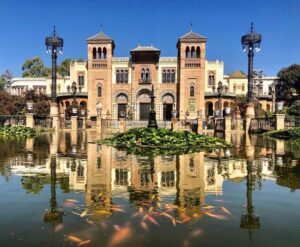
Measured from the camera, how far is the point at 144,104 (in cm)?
5178

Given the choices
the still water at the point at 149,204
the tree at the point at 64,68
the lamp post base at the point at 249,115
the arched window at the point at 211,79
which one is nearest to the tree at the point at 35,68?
the tree at the point at 64,68

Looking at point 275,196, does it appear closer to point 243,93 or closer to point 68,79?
point 243,93

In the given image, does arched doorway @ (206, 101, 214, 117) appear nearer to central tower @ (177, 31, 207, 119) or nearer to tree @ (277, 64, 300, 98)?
central tower @ (177, 31, 207, 119)

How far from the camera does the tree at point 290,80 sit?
64194mm

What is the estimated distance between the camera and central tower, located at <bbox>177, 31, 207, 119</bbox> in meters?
49.1

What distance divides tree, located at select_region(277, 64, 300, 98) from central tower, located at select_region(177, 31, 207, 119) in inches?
1004

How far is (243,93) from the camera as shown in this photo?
6038cm

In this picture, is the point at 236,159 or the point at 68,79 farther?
the point at 68,79

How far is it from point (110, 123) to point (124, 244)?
34429 mm

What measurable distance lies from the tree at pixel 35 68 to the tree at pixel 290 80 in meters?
58.3

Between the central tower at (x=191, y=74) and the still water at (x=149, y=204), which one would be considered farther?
the central tower at (x=191, y=74)

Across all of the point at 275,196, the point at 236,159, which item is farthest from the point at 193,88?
the point at 275,196

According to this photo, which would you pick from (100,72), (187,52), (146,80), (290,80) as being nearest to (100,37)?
(100,72)

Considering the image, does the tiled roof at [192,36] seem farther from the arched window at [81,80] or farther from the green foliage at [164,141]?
the green foliage at [164,141]
